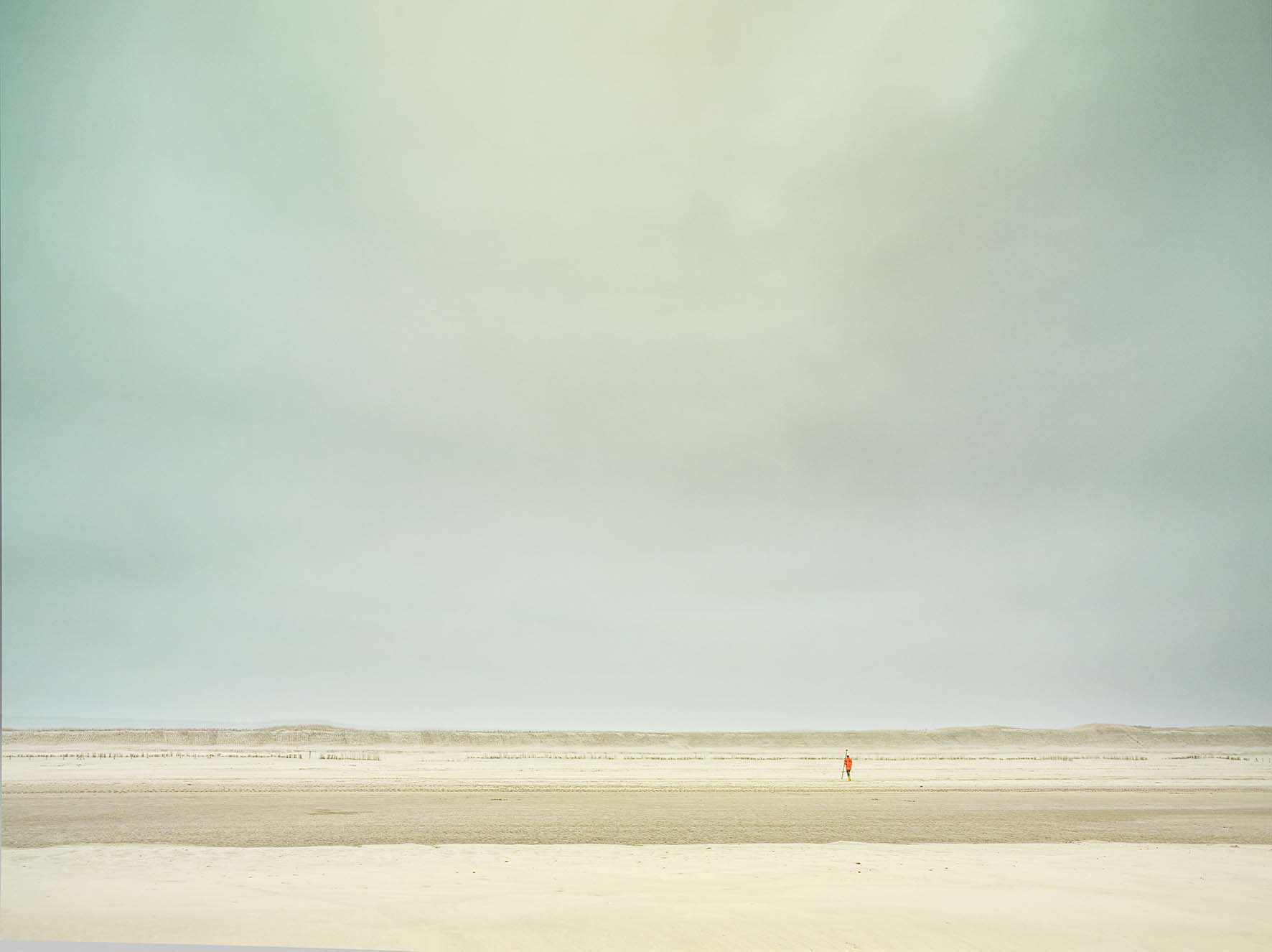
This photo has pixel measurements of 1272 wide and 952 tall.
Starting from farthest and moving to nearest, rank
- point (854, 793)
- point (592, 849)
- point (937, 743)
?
point (937, 743)
point (854, 793)
point (592, 849)

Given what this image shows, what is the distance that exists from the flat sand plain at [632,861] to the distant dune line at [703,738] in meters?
39.7

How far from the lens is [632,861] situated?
12789 millimetres

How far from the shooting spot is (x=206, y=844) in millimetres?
14656

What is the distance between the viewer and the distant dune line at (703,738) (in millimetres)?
72500

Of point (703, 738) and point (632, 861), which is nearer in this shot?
point (632, 861)

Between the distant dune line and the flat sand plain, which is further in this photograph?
the distant dune line

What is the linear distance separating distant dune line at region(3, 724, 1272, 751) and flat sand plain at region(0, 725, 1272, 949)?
3969cm

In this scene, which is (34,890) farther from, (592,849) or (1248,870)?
(1248,870)

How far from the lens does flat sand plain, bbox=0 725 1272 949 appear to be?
26.7 feet

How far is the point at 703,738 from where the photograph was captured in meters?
91.7

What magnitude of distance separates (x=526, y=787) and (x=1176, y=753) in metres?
59.9

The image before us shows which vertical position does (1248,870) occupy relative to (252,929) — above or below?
below

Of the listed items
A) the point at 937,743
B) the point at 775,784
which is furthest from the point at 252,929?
the point at 937,743

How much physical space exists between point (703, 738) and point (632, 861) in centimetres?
8218
